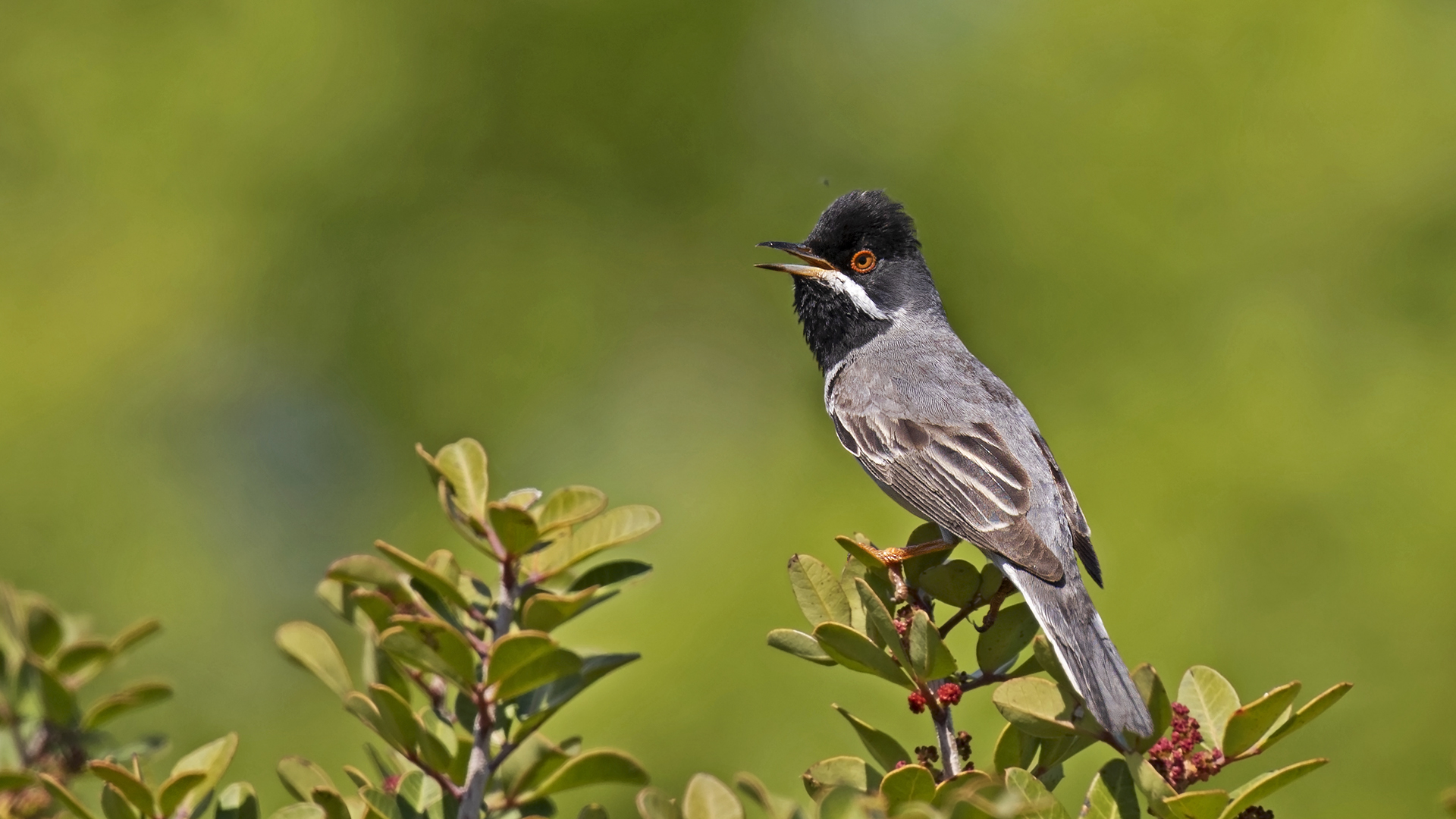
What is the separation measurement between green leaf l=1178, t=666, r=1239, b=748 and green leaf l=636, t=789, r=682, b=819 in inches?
41.9

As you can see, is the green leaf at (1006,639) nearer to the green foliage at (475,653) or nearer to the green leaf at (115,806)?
the green foliage at (475,653)

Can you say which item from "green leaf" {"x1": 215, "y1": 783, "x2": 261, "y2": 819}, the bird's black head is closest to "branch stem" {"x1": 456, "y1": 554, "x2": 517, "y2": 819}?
"green leaf" {"x1": 215, "y1": 783, "x2": 261, "y2": 819}

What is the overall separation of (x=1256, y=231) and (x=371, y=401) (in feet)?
21.0

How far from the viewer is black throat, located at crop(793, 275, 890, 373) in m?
4.86

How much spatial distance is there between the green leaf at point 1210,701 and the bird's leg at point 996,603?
0.48 metres

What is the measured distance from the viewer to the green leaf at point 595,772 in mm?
1976

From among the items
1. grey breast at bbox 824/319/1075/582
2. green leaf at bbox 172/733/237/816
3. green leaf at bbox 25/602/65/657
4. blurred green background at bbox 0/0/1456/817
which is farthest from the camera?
blurred green background at bbox 0/0/1456/817

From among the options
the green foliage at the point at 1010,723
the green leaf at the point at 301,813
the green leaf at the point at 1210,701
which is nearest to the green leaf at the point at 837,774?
the green foliage at the point at 1010,723

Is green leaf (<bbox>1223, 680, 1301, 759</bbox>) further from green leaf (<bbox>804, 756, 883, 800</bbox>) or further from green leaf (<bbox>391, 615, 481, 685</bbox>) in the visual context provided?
green leaf (<bbox>391, 615, 481, 685</bbox>)

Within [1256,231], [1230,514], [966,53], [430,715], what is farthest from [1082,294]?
[430,715]

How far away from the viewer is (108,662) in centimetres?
248

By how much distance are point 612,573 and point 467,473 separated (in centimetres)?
33

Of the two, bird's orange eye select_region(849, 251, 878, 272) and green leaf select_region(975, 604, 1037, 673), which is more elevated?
bird's orange eye select_region(849, 251, 878, 272)

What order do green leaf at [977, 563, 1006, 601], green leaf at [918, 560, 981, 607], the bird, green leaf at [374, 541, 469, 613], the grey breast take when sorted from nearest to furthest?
green leaf at [374, 541, 469, 613]
green leaf at [918, 560, 981, 607]
green leaf at [977, 563, 1006, 601]
the bird
the grey breast
